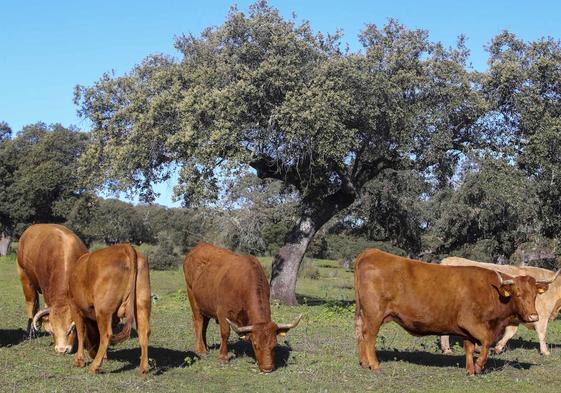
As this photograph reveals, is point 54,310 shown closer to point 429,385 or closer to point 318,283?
point 429,385

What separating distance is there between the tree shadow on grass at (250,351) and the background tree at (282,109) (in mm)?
6453

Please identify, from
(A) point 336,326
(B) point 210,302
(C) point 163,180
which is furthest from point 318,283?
(B) point 210,302

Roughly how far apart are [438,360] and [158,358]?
15.4 feet

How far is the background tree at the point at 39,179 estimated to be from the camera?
45344 mm

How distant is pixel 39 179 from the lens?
45.4m

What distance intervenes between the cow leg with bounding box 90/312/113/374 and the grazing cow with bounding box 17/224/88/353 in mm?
1098

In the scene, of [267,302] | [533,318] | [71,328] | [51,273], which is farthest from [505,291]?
[51,273]

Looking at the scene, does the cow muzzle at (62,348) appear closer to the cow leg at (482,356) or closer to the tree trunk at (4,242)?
the cow leg at (482,356)

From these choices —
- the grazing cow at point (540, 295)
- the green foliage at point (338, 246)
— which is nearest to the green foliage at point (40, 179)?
the green foliage at point (338, 246)

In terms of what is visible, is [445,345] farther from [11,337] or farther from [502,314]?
[11,337]

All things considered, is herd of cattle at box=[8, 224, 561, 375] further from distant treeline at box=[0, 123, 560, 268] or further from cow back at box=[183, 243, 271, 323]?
distant treeline at box=[0, 123, 560, 268]

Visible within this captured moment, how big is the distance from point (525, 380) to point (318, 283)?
2611 centimetres

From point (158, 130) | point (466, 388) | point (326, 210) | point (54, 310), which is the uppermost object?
point (158, 130)

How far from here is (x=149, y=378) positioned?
966 centimetres
